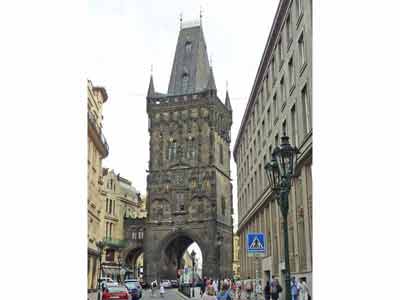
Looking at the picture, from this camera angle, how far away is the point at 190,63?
250 ft

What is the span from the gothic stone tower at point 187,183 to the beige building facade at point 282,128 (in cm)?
2483

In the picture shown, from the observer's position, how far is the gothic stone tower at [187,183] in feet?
216

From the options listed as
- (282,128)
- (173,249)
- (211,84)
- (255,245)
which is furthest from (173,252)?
(255,245)

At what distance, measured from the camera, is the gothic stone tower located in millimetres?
65875

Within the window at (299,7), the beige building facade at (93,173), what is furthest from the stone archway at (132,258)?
the window at (299,7)

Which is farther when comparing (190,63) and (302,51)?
(190,63)

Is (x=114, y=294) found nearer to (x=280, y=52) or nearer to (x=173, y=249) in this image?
(x=280, y=52)

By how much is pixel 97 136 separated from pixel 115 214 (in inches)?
1394

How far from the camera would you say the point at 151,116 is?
71.4 metres

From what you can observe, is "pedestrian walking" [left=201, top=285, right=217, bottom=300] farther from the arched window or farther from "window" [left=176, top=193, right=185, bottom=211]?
the arched window

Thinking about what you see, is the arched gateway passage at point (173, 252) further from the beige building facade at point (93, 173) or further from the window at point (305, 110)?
the window at point (305, 110)

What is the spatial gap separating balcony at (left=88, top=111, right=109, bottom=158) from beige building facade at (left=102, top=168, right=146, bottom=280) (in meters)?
12.6
